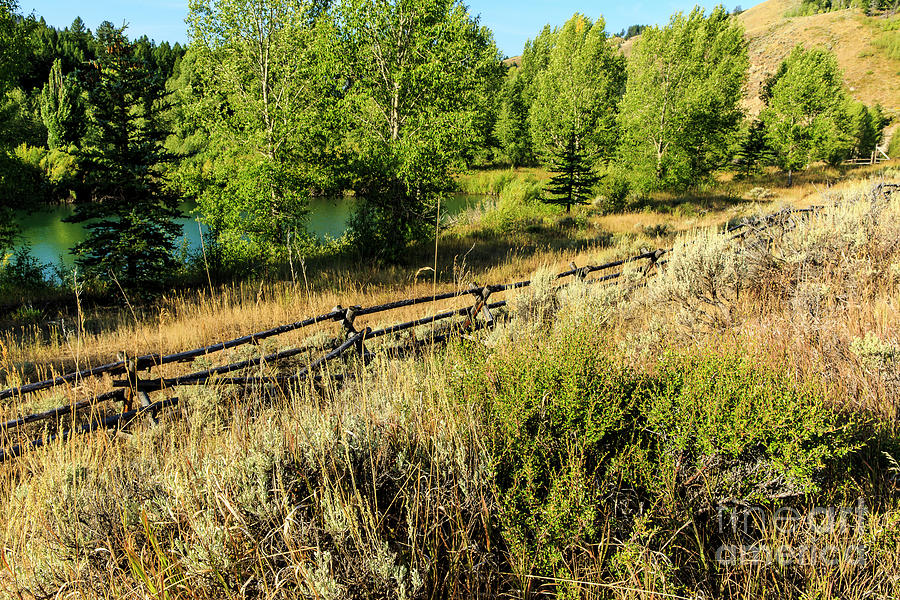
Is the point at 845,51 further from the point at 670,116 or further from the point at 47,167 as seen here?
the point at 47,167

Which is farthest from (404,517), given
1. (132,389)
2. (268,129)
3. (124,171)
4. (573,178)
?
(573,178)

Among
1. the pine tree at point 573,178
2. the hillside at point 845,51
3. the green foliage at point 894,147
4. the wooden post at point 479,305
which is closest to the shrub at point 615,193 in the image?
the pine tree at point 573,178

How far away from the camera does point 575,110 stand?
92.5ft

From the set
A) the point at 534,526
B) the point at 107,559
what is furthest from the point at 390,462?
the point at 107,559

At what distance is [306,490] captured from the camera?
89.3 inches

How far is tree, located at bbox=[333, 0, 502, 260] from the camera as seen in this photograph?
1179cm

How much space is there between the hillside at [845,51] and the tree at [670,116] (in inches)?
2140

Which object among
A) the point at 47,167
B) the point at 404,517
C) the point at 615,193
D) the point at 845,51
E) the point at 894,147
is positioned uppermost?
the point at 845,51

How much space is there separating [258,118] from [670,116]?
22.4 meters

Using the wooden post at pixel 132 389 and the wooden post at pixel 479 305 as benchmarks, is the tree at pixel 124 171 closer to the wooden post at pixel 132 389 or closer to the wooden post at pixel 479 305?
the wooden post at pixel 132 389

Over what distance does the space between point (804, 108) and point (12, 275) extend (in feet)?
137

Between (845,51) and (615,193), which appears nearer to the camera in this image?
(615,193)

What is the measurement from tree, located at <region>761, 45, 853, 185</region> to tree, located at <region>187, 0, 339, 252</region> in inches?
1244

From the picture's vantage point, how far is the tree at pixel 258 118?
1040 cm
